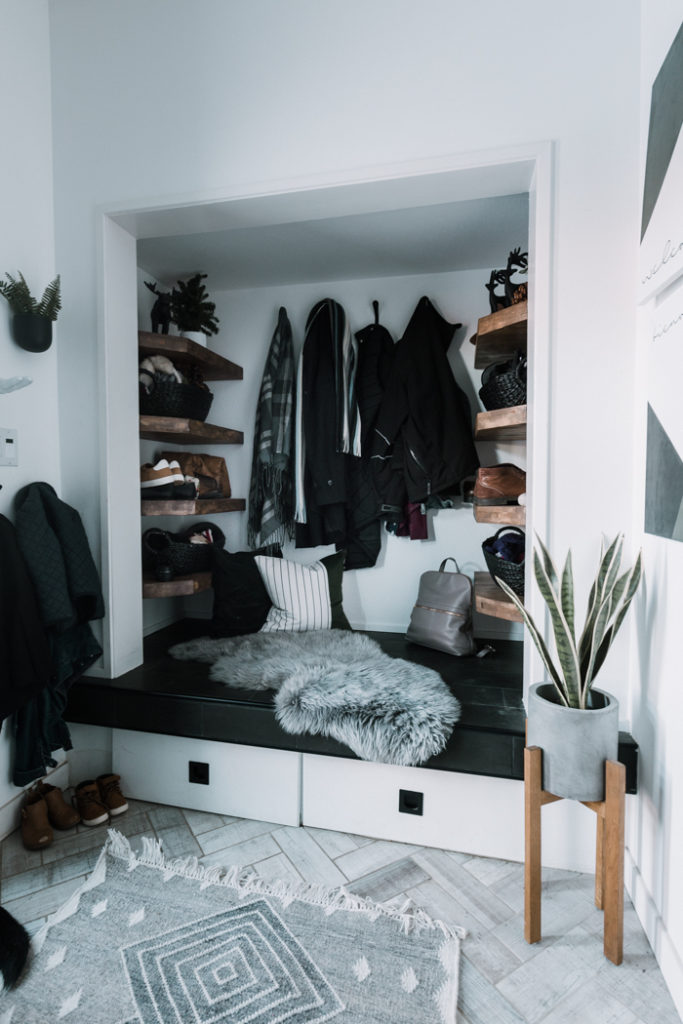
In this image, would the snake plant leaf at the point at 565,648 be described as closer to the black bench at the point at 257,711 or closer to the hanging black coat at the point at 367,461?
the black bench at the point at 257,711

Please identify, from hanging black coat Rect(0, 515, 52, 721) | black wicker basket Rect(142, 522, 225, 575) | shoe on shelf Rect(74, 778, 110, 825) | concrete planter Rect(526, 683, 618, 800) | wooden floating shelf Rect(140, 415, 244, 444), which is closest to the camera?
concrete planter Rect(526, 683, 618, 800)

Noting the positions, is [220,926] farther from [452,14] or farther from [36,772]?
[452,14]

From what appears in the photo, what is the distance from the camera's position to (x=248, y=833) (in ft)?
5.97

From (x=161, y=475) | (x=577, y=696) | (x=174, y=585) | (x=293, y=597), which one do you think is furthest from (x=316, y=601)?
(x=577, y=696)

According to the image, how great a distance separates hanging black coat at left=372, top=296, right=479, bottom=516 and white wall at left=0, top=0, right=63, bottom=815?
54.3 inches

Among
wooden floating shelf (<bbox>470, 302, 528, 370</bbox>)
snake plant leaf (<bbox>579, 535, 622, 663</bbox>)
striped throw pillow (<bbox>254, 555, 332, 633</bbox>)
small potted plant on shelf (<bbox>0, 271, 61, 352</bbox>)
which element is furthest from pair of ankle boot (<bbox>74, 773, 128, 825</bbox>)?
wooden floating shelf (<bbox>470, 302, 528, 370</bbox>)

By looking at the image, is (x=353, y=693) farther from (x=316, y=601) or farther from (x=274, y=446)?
(x=274, y=446)

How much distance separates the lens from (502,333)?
1.95m

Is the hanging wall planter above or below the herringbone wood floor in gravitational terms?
above

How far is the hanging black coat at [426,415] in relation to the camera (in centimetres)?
251

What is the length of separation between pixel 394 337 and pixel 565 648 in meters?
1.85

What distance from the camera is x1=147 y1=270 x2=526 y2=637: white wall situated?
269cm

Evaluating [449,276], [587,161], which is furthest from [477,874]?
[449,276]

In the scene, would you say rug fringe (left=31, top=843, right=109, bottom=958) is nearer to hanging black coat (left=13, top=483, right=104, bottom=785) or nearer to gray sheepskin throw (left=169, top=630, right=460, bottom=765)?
hanging black coat (left=13, top=483, right=104, bottom=785)
